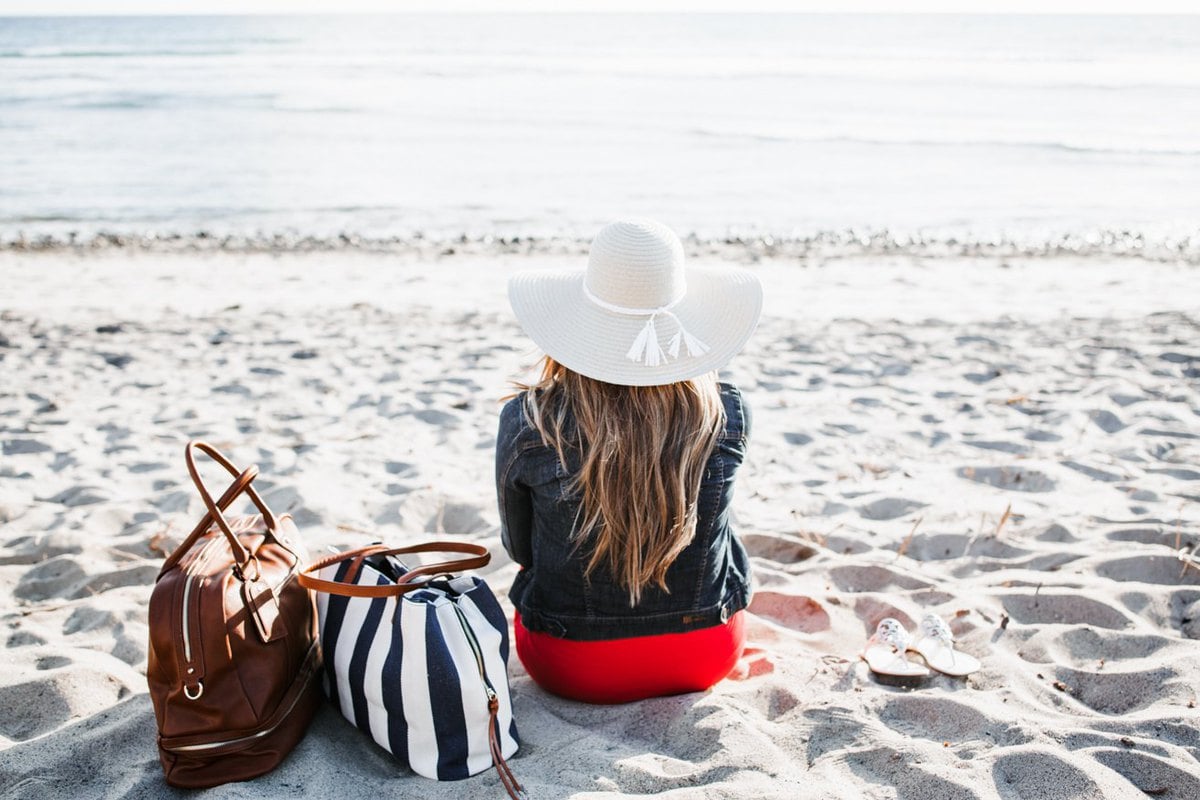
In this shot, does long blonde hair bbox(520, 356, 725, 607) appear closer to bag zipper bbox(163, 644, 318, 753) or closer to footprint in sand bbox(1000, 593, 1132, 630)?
bag zipper bbox(163, 644, 318, 753)

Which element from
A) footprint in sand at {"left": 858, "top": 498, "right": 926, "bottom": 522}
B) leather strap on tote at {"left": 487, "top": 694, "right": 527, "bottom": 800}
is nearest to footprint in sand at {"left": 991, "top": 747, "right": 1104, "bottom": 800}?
leather strap on tote at {"left": 487, "top": 694, "right": 527, "bottom": 800}

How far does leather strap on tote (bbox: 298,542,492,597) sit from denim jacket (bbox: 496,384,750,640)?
0.65ft

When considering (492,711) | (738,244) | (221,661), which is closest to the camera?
(221,661)

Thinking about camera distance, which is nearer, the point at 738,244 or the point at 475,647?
the point at 475,647

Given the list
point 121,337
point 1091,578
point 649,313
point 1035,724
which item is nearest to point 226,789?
point 649,313

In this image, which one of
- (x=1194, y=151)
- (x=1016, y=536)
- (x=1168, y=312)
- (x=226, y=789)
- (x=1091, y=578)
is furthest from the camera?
(x=1194, y=151)

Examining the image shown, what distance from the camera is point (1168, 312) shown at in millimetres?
6820

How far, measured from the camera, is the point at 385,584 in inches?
86.6

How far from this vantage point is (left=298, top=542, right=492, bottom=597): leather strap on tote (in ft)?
7.05

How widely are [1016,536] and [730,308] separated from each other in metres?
1.82

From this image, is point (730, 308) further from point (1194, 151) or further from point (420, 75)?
point (420, 75)

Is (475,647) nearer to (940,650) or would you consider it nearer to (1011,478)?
(940,650)

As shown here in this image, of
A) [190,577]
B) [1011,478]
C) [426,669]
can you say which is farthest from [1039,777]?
[1011,478]

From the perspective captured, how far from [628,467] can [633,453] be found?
39 mm
